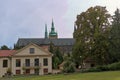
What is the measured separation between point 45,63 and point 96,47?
20.7 meters

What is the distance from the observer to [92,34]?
67.8 metres

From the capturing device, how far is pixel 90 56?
68188 millimetres

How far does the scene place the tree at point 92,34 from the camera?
65750 mm

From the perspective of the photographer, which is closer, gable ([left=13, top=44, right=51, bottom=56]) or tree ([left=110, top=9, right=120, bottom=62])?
tree ([left=110, top=9, right=120, bottom=62])

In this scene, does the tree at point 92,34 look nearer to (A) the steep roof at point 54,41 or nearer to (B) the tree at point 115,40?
(B) the tree at point 115,40

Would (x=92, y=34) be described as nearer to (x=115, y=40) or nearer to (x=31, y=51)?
(x=115, y=40)

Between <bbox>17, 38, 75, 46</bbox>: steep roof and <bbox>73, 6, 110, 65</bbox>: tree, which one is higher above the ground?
<bbox>17, 38, 75, 46</bbox>: steep roof

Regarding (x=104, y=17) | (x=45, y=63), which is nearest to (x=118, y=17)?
(x=104, y=17)

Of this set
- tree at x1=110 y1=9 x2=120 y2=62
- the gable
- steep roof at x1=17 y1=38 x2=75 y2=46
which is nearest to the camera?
tree at x1=110 y1=9 x2=120 y2=62

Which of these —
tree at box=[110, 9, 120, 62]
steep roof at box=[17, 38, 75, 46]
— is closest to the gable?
tree at box=[110, 9, 120, 62]

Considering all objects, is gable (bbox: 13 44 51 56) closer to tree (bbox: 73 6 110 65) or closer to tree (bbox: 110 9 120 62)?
tree (bbox: 73 6 110 65)

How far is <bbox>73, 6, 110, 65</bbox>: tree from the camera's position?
216 ft

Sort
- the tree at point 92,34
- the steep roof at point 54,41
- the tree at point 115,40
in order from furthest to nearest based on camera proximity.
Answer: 1. the steep roof at point 54,41
2. the tree at point 92,34
3. the tree at point 115,40

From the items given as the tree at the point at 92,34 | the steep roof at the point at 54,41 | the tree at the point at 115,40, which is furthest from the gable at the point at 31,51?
the steep roof at the point at 54,41
